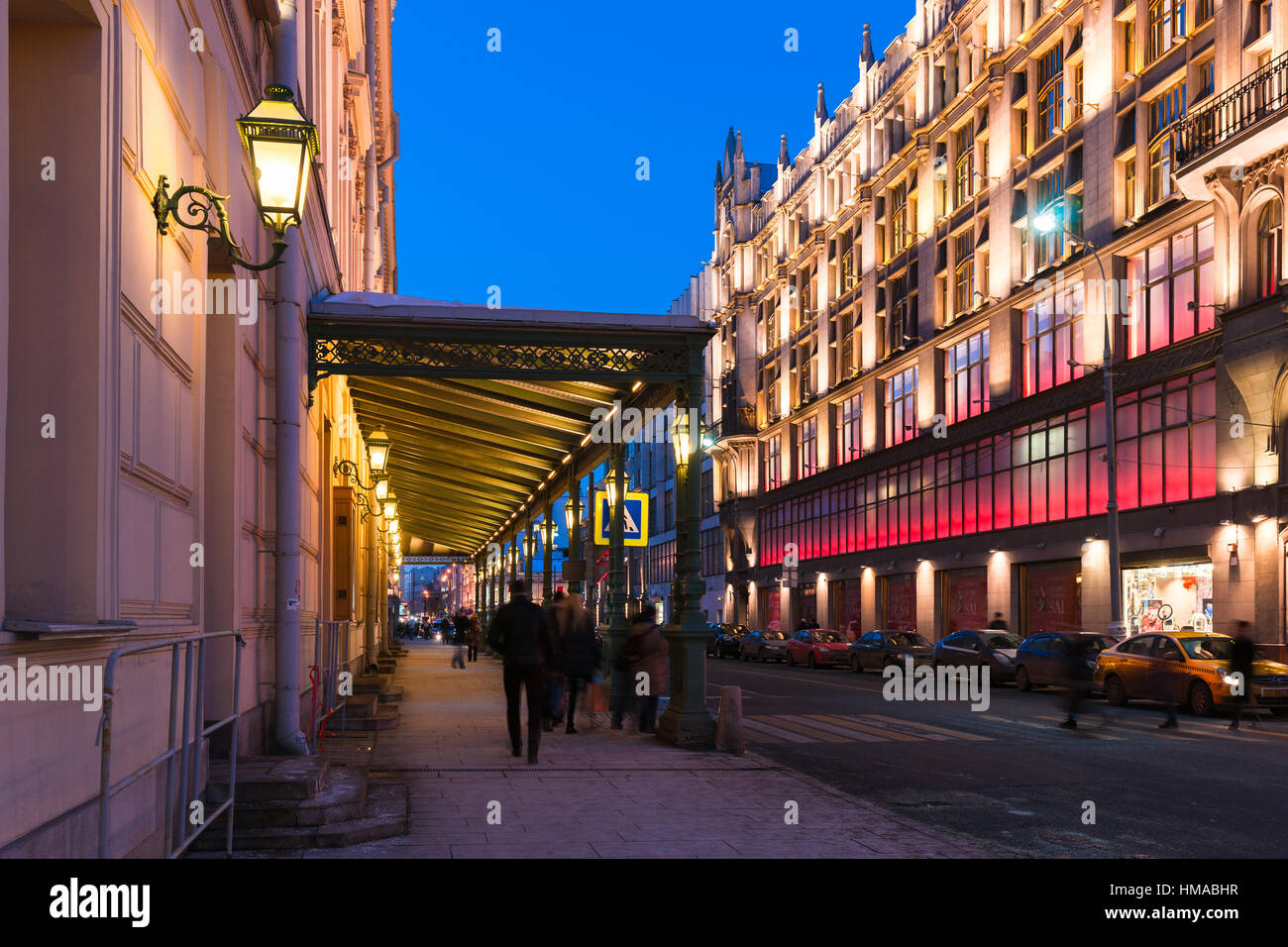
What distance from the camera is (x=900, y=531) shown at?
169 ft

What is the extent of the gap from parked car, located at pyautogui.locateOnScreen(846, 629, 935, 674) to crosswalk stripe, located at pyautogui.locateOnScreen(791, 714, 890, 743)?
16.4 meters

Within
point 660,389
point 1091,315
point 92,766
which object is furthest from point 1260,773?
point 1091,315

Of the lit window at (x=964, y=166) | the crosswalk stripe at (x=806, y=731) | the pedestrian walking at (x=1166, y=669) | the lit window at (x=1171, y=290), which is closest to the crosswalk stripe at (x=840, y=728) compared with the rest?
the crosswalk stripe at (x=806, y=731)

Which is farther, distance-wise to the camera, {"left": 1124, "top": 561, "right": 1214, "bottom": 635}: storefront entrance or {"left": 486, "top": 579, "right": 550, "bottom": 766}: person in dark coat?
{"left": 1124, "top": 561, "right": 1214, "bottom": 635}: storefront entrance

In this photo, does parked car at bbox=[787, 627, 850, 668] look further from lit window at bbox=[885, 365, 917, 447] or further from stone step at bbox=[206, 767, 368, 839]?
stone step at bbox=[206, 767, 368, 839]

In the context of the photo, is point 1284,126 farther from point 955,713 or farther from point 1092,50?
point 955,713

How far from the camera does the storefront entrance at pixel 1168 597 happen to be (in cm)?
3209

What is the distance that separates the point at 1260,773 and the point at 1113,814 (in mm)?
3977

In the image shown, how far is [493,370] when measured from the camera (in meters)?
15.6

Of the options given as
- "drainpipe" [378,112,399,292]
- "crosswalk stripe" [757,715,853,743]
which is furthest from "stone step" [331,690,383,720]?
Answer: "drainpipe" [378,112,399,292]

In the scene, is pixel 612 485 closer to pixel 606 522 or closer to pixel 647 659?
pixel 606 522

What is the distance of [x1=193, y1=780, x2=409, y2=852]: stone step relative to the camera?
7.72m

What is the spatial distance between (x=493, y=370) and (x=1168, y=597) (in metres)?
24.3

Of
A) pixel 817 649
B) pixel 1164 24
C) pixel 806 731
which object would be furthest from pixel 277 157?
pixel 817 649
